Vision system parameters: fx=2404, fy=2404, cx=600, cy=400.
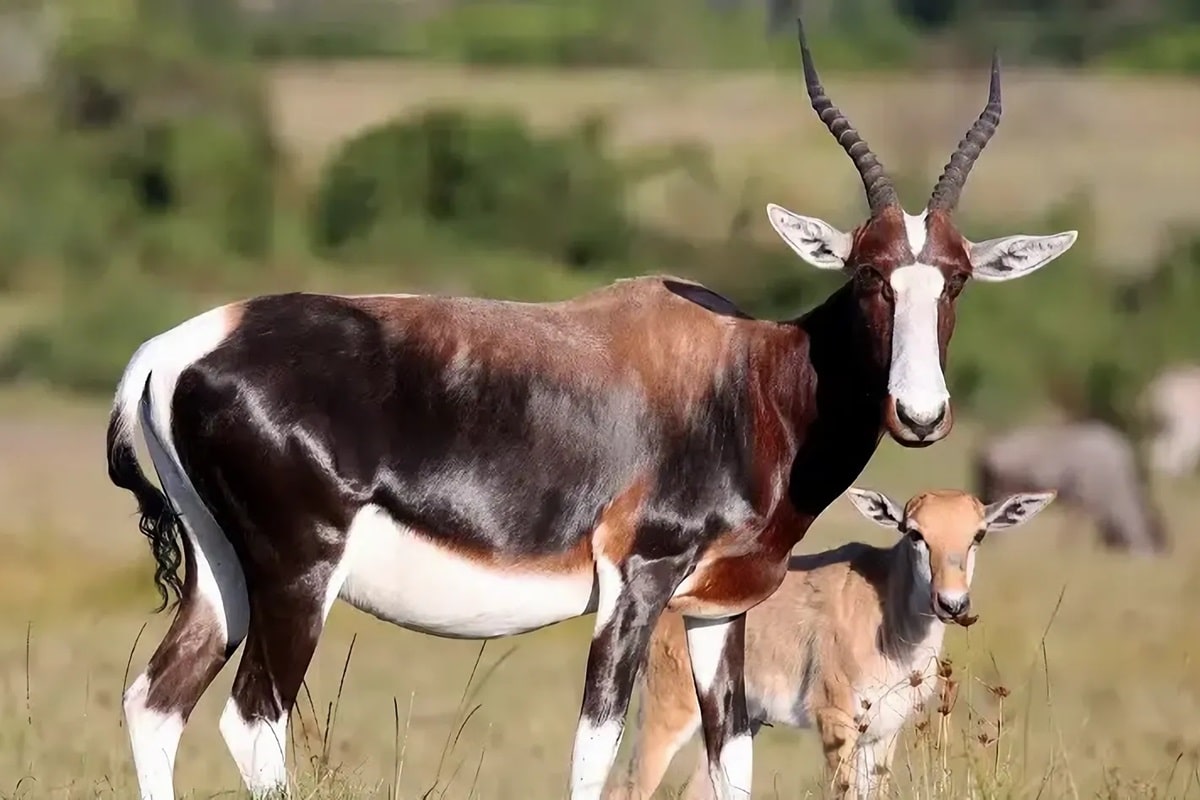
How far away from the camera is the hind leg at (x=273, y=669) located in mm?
8188

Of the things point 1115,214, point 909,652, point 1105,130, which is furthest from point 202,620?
point 1105,130

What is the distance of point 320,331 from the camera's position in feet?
27.7

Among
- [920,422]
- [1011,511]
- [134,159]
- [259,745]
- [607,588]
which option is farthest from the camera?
[134,159]

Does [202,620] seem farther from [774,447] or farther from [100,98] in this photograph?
[100,98]

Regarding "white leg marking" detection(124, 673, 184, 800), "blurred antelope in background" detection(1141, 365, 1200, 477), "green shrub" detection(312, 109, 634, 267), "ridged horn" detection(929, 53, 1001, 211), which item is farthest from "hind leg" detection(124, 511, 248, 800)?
"green shrub" detection(312, 109, 634, 267)

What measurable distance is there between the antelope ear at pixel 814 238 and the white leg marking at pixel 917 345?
1.21 feet

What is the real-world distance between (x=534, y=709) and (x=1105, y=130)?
41.2 metres

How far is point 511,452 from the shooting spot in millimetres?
8539

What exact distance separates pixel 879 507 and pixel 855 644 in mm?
720

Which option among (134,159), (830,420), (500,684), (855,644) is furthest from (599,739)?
(134,159)

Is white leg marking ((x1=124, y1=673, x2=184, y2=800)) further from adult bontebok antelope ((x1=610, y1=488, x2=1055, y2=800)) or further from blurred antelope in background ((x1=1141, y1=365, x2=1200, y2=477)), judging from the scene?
blurred antelope in background ((x1=1141, y1=365, x2=1200, y2=477))

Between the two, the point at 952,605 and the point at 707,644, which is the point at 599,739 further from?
the point at 952,605

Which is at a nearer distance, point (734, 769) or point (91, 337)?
point (734, 769)

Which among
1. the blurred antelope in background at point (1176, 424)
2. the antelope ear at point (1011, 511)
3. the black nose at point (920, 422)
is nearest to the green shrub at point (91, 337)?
the blurred antelope in background at point (1176, 424)
